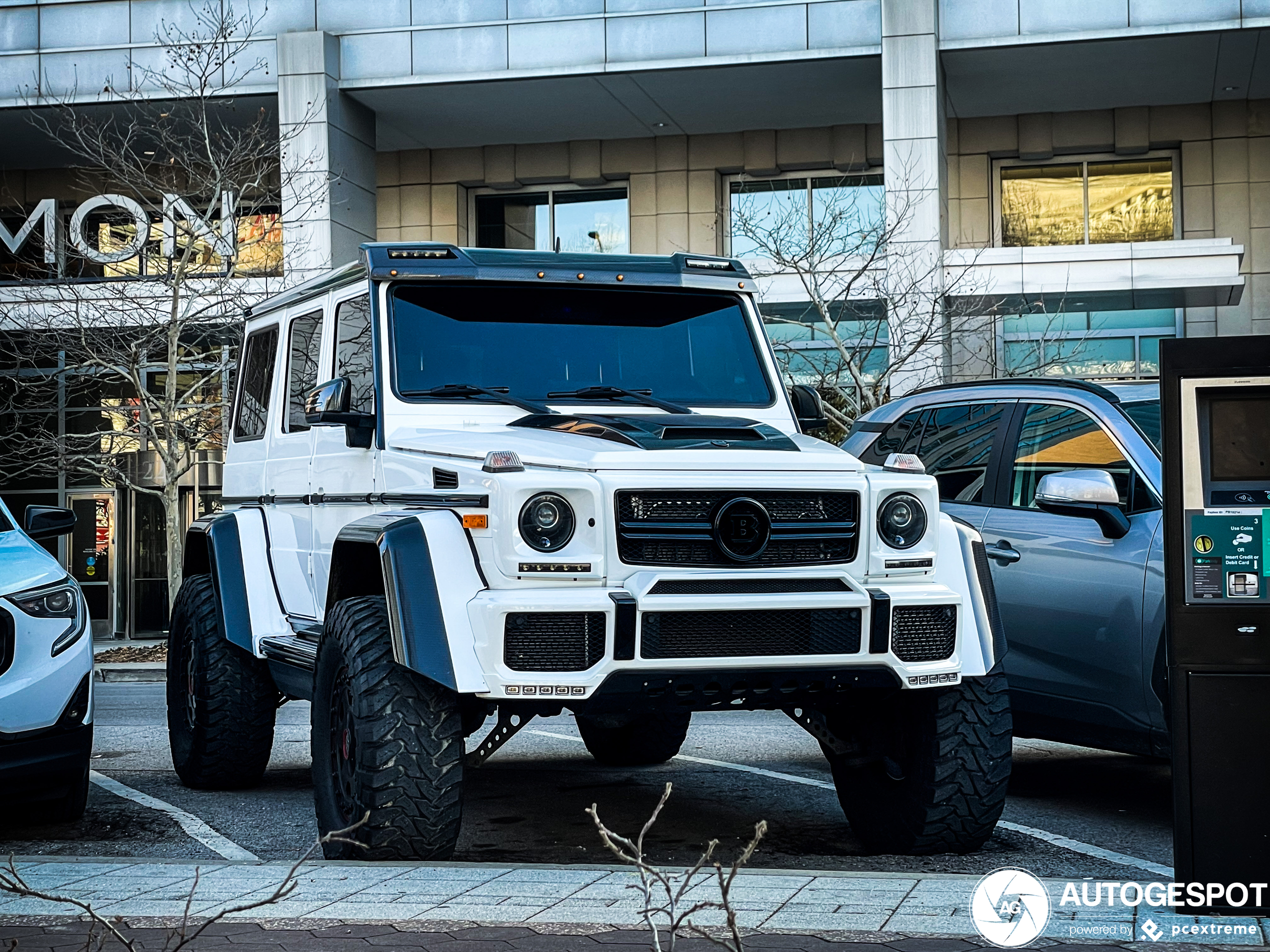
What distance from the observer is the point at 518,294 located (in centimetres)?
681

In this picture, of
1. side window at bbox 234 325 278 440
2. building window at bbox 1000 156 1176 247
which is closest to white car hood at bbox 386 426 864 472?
side window at bbox 234 325 278 440

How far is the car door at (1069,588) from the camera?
6652 mm

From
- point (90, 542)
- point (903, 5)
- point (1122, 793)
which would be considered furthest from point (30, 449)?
point (1122, 793)

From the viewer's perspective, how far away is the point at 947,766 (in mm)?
5785

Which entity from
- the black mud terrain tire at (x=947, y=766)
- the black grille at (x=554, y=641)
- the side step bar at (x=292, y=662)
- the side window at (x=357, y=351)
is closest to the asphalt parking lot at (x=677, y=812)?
the black mud terrain tire at (x=947, y=766)

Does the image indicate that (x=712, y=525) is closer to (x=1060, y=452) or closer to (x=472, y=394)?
(x=472, y=394)

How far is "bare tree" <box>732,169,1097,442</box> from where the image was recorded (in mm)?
21391

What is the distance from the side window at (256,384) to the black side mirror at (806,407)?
2.85 m

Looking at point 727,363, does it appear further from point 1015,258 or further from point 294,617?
point 1015,258

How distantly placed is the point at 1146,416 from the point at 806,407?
1.59 m

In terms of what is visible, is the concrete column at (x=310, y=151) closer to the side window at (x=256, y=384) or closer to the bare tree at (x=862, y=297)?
the bare tree at (x=862, y=297)

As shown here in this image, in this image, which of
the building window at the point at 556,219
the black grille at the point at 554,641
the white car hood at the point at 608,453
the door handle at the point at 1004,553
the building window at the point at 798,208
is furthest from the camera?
the building window at the point at 556,219

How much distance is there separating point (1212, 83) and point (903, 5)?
5.37 metres

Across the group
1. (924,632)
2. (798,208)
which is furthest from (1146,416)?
(798,208)
